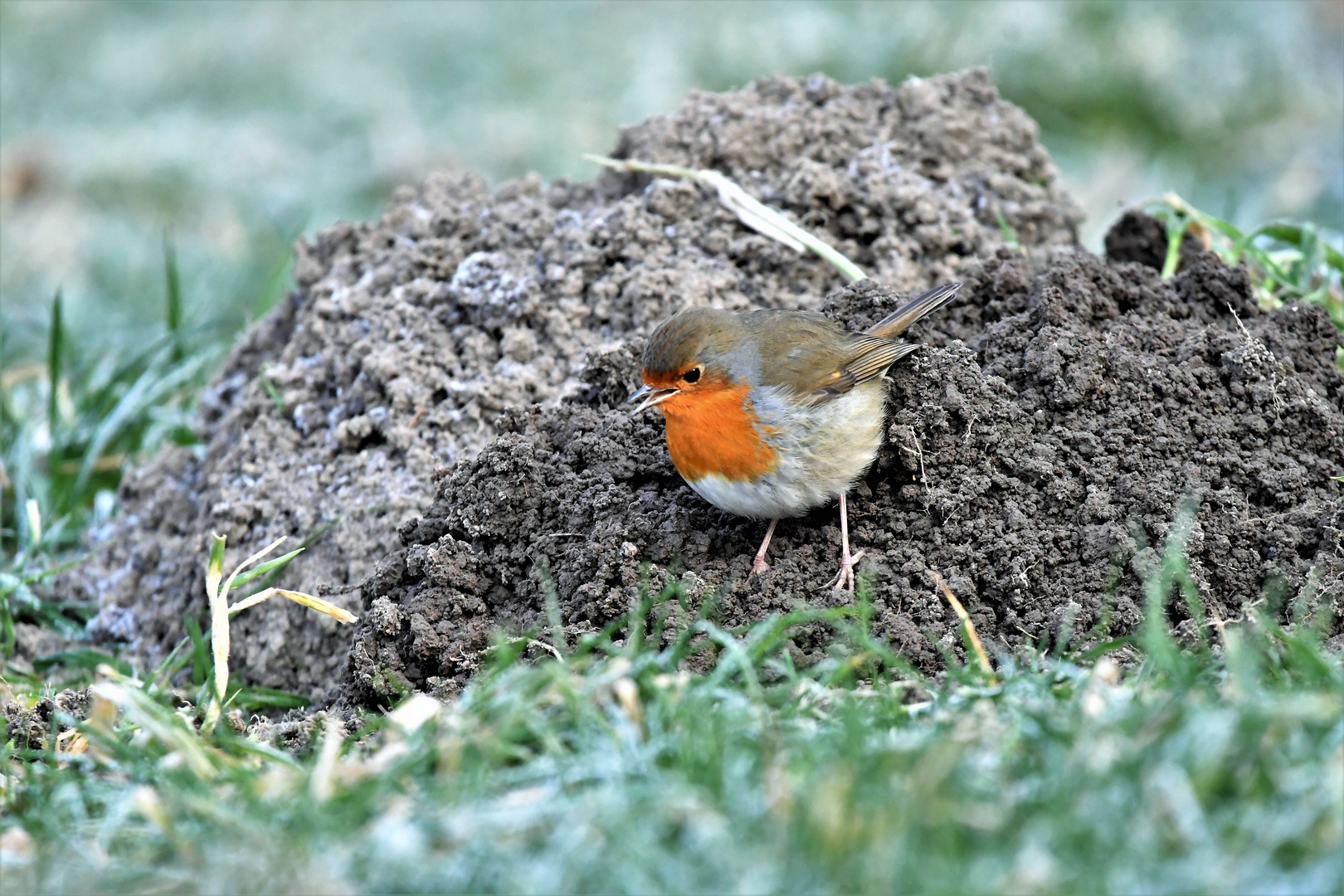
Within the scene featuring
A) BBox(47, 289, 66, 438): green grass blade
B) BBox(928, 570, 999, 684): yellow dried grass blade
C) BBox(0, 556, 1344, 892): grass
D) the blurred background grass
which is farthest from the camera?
the blurred background grass

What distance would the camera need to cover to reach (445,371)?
475cm

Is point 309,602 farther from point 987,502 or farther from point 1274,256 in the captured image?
point 1274,256

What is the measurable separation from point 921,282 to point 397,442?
6.32 feet

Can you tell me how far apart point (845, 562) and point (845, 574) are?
1.4 inches

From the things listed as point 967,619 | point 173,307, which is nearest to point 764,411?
point 967,619

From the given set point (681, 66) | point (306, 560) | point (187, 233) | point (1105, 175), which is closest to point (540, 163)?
point (681, 66)

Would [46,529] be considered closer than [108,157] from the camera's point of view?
Yes

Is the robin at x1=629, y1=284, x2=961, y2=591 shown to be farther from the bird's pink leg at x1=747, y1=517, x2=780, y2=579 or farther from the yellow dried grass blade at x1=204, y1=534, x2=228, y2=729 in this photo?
the yellow dried grass blade at x1=204, y1=534, x2=228, y2=729

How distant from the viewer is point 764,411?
3775 mm

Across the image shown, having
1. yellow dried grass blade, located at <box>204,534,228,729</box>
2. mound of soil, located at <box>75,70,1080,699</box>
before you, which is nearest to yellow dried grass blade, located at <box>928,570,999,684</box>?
mound of soil, located at <box>75,70,1080,699</box>

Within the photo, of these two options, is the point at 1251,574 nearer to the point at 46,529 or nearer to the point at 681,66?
the point at 46,529

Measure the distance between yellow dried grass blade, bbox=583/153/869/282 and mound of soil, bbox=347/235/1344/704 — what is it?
0.56m

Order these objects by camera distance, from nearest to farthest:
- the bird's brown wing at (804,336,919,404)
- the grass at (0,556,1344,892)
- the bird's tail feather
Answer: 1. the grass at (0,556,1344,892)
2. the bird's brown wing at (804,336,919,404)
3. the bird's tail feather

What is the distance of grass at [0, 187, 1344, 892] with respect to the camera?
6.91ft
